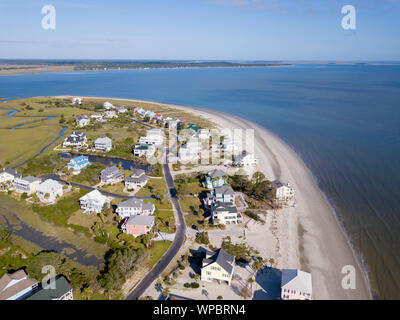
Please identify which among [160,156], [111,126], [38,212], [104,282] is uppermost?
[111,126]

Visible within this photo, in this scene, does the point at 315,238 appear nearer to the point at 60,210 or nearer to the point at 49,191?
the point at 60,210

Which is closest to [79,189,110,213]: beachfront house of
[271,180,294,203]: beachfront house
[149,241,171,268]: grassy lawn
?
[149,241,171,268]: grassy lawn

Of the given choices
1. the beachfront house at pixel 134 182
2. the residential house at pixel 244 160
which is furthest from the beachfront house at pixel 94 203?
the residential house at pixel 244 160

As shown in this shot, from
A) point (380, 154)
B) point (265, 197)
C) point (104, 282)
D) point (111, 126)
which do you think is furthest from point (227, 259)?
point (111, 126)

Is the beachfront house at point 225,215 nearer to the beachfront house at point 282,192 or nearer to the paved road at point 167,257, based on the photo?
the paved road at point 167,257

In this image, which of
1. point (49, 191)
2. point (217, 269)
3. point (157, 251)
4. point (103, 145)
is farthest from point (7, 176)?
point (217, 269)

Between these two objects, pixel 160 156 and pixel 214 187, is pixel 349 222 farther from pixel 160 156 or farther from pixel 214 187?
pixel 160 156
